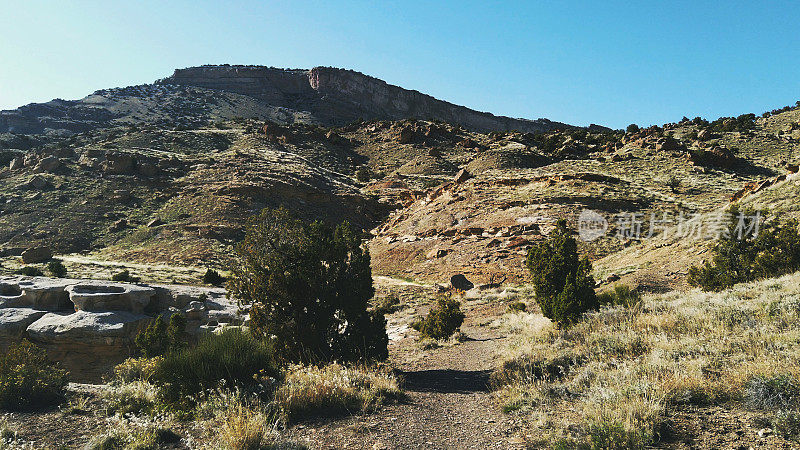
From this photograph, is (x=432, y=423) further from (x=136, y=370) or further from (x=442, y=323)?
(x=442, y=323)

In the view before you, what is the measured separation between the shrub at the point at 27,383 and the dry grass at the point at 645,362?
6.78m

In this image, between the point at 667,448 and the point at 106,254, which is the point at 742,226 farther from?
the point at 106,254

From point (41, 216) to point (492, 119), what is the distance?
110 metres

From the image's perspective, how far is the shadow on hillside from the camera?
7.02 m

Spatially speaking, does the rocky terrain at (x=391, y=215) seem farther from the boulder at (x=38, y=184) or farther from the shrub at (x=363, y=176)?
the shrub at (x=363, y=176)

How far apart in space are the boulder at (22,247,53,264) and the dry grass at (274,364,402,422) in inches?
1135

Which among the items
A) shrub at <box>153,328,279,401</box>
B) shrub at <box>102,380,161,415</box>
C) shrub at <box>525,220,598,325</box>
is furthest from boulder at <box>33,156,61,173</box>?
shrub at <box>525,220,598,325</box>

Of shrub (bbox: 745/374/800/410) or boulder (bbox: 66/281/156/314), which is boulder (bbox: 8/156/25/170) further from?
shrub (bbox: 745/374/800/410)

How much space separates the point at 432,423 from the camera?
5133 mm

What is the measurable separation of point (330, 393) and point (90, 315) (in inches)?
393

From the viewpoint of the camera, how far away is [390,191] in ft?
151

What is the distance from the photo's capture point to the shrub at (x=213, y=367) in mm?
5930

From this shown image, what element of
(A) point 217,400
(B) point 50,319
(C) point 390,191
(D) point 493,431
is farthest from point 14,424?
(C) point 390,191

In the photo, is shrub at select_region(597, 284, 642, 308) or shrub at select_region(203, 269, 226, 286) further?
shrub at select_region(203, 269, 226, 286)
